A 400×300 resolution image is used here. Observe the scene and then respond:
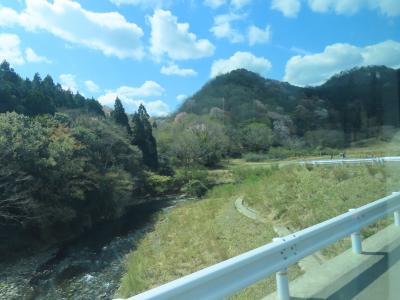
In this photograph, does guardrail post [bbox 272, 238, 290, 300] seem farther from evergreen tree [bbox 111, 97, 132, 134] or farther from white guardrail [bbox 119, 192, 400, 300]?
evergreen tree [bbox 111, 97, 132, 134]

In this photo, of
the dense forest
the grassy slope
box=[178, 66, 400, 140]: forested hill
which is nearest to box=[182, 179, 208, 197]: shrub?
the dense forest

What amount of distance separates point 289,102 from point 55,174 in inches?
3528

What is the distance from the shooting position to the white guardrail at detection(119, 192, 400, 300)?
3.52 m

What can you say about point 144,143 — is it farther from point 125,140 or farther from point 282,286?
point 282,286

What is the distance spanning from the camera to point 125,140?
174ft

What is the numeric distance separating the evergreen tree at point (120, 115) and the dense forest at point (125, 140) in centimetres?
17

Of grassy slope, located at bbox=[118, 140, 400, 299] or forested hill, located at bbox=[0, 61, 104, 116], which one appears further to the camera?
forested hill, located at bbox=[0, 61, 104, 116]

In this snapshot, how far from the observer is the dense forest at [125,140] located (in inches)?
1074

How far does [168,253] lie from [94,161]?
2728 centimetres

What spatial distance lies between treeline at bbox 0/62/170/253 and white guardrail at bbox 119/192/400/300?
23.8 metres

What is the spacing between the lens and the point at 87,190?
36.4 meters

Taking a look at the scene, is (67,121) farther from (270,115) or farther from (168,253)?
(270,115)

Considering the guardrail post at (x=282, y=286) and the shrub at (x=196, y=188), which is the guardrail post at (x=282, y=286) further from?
the shrub at (x=196, y=188)

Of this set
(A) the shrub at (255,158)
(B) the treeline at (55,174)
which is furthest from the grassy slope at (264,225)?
(A) the shrub at (255,158)
